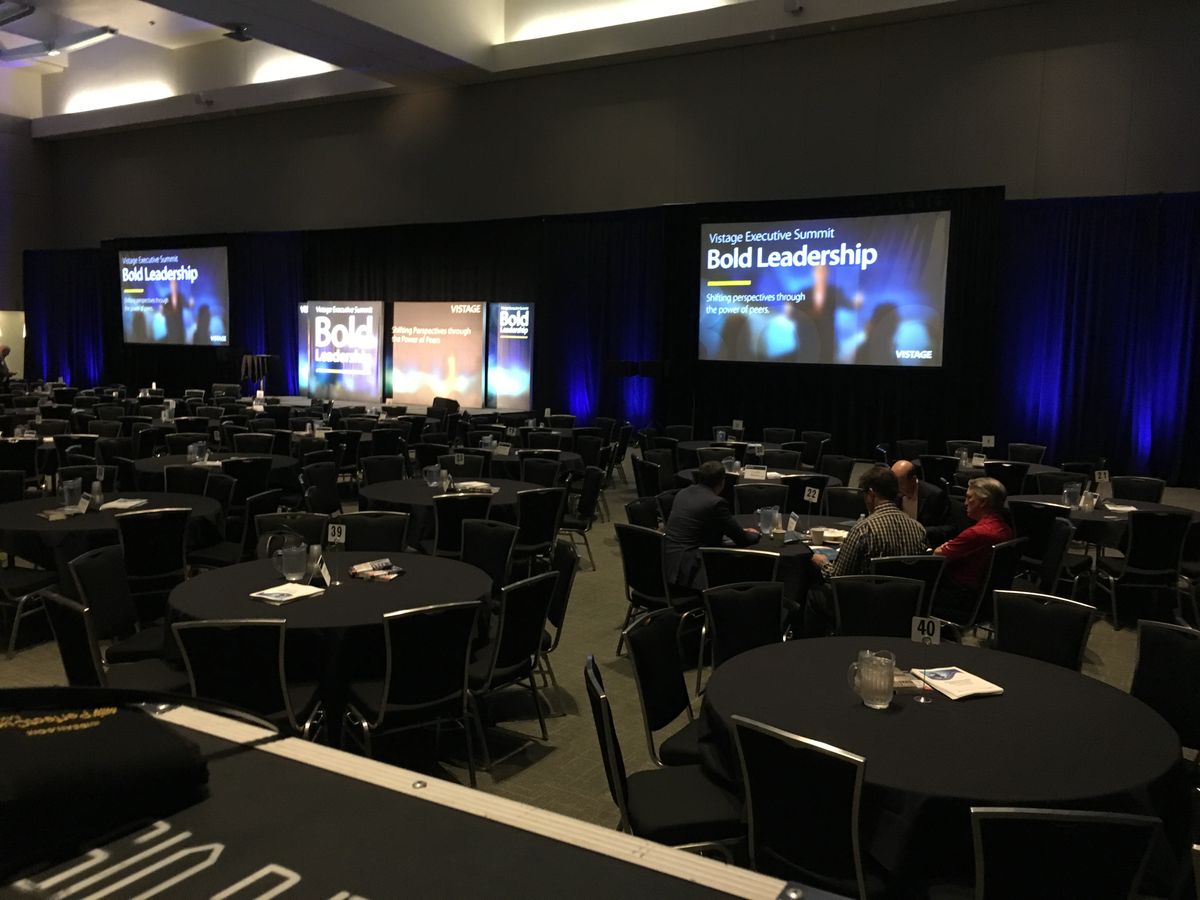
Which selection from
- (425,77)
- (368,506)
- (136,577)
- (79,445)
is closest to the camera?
(136,577)

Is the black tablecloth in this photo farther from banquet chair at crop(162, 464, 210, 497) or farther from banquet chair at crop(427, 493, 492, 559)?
banquet chair at crop(162, 464, 210, 497)

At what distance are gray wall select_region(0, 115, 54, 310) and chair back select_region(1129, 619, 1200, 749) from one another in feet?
80.6

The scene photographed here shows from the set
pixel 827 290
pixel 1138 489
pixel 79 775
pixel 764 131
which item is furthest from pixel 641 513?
pixel 764 131

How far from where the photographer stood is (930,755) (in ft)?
8.48

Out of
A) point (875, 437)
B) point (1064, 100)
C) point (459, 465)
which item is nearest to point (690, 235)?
point (875, 437)

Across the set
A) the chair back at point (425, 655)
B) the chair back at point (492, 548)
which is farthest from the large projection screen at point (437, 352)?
the chair back at point (425, 655)

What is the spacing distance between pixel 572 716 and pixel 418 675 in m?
1.28

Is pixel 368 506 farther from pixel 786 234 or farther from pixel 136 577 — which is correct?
pixel 786 234

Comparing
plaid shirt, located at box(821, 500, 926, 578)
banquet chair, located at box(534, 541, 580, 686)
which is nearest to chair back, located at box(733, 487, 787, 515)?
plaid shirt, located at box(821, 500, 926, 578)

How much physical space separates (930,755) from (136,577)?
4.41 metres

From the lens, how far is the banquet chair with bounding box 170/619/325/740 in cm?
333

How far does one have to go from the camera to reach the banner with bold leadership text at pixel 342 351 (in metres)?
17.8

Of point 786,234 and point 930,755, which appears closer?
point 930,755

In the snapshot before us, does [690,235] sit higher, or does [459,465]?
[690,235]
